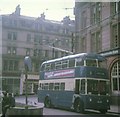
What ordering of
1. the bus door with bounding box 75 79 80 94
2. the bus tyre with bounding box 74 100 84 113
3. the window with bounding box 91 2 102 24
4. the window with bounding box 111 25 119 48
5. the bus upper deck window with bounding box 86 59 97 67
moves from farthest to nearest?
the window with bounding box 91 2 102 24 < the window with bounding box 111 25 119 48 < the bus door with bounding box 75 79 80 94 < the bus upper deck window with bounding box 86 59 97 67 < the bus tyre with bounding box 74 100 84 113

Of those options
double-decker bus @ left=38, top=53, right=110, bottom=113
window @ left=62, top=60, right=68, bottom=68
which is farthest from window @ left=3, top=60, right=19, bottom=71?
window @ left=62, top=60, right=68, bottom=68

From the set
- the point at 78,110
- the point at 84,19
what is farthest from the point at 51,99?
the point at 84,19

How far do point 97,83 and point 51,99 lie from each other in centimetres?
Answer: 686

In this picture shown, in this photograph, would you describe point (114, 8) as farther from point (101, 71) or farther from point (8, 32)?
point (8, 32)

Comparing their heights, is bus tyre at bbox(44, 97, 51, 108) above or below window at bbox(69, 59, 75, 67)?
below

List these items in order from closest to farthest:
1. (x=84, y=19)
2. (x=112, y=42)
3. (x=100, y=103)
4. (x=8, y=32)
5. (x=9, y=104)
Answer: (x=9, y=104), (x=100, y=103), (x=112, y=42), (x=84, y=19), (x=8, y=32)

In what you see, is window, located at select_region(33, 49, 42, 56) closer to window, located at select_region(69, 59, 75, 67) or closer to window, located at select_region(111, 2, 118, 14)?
window, located at select_region(111, 2, 118, 14)

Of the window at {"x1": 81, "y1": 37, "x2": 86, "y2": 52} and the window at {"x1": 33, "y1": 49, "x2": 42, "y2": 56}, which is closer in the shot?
the window at {"x1": 81, "y1": 37, "x2": 86, "y2": 52}

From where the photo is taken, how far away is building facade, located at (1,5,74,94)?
67.5 m

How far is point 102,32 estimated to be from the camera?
36.7 metres

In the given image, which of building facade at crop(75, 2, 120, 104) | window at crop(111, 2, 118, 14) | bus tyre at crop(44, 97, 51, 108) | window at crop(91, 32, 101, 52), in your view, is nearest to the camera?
bus tyre at crop(44, 97, 51, 108)

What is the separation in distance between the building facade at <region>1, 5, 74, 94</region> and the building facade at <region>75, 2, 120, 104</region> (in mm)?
22282

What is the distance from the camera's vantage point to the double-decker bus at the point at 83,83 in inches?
981

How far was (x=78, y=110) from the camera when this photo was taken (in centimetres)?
2553
